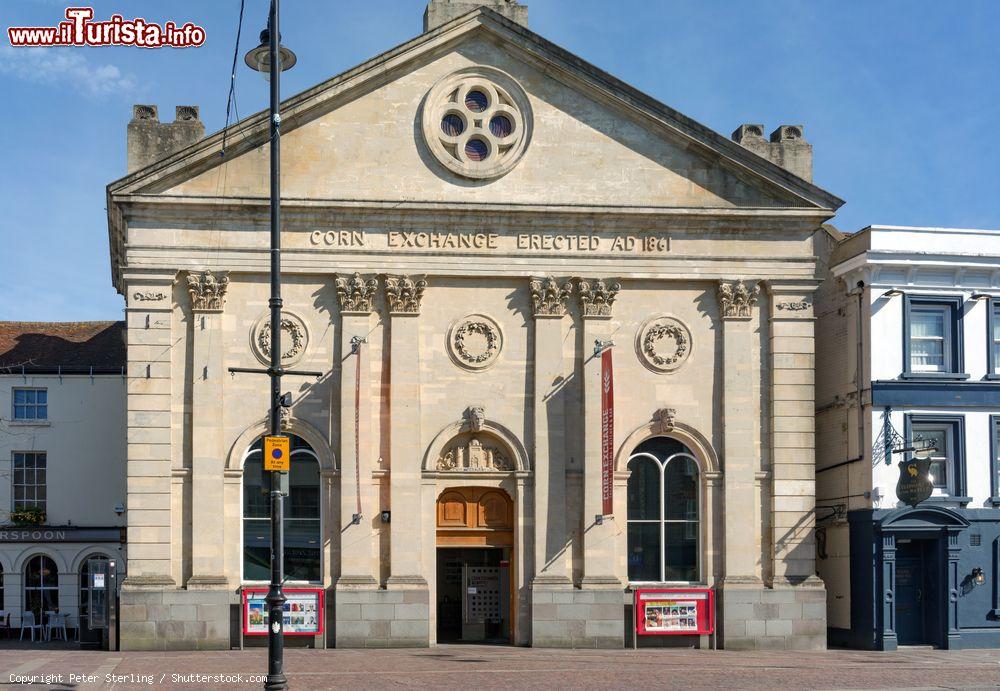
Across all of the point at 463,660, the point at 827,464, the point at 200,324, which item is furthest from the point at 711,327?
the point at 200,324

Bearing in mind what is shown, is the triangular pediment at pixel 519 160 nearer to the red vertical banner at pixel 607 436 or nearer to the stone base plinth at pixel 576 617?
the red vertical banner at pixel 607 436

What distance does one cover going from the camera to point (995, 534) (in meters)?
31.7

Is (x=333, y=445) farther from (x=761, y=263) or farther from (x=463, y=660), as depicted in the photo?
(x=761, y=263)

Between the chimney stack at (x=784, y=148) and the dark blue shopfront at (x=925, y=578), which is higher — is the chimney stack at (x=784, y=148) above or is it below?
above

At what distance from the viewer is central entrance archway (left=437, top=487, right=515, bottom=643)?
31328mm

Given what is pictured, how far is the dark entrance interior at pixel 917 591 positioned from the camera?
3152 cm

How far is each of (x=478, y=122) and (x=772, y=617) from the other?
46.2ft

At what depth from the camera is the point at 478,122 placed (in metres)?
31.6

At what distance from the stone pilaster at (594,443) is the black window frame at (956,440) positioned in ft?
24.5

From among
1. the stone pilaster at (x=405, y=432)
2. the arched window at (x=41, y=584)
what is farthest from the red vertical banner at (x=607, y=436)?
the arched window at (x=41, y=584)

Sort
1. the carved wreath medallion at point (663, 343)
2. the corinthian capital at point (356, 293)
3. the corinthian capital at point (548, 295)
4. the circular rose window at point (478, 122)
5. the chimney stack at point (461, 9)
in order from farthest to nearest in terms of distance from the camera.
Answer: the chimney stack at point (461, 9)
the carved wreath medallion at point (663, 343)
the circular rose window at point (478, 122)
the corinthian capital at point (548, 295)
the corinthian capital at point (356, 293)

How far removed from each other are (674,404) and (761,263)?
4175 mm

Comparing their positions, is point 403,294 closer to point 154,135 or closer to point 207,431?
point 207,431

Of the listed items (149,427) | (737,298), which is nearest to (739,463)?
(737,298)
